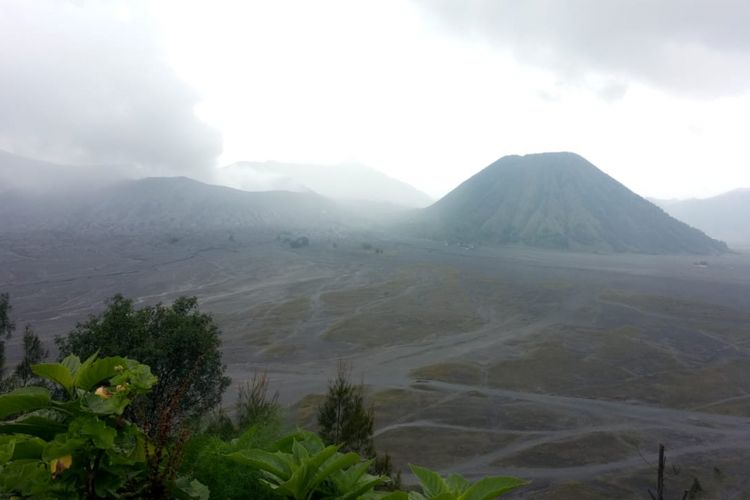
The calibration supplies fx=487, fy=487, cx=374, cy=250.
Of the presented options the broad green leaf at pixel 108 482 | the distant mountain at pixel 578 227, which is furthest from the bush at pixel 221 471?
the distant mountain at pixel 578 227

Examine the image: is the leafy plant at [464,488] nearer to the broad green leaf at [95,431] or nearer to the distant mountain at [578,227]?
the broad green leaf at [95,431]

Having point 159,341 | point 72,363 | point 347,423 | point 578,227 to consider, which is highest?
point 578,227

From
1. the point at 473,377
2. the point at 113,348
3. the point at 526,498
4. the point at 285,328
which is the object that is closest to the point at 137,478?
the point at 113,348

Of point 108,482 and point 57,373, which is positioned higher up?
point 57,373

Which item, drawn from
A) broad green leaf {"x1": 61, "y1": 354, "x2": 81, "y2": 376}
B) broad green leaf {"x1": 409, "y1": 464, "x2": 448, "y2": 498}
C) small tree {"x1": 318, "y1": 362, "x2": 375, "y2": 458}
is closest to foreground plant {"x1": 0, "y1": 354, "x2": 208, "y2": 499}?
broad green leaf {"x1": 61, "y1": 354, "x2": 81, "y2": 376}

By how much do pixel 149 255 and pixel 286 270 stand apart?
37459 millimetres

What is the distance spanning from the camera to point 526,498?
20969 mm

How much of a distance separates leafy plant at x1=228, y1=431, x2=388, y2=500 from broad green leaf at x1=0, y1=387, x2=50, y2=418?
3.38 feet

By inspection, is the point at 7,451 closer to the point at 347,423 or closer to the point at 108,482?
the point at 108,482

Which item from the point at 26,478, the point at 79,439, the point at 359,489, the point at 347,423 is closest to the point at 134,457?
the point at 79,439

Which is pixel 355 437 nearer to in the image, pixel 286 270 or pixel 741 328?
pixel 741 328

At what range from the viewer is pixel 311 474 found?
2.78 meters

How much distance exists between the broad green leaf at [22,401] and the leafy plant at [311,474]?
1.03 m

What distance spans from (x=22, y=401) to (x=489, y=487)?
2482 millimetres
